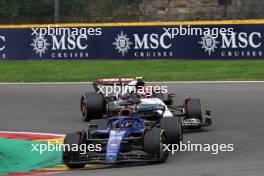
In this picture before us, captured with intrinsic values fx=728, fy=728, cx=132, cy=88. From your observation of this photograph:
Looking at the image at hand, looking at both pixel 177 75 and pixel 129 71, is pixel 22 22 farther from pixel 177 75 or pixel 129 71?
pixel 177 75

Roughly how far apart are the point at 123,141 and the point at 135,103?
2.26 metres

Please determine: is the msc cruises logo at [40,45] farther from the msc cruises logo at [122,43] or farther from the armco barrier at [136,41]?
the msc cruises logo at [122,43]

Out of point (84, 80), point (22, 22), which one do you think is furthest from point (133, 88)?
point (22, 22)

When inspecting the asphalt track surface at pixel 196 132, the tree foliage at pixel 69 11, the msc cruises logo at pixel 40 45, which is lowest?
the asphalt track surface at pixel 196 132

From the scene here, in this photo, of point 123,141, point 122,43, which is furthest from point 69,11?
point 123,141

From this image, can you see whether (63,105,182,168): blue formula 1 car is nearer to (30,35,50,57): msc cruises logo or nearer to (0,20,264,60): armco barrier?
(0,20,264,60): armco barrier

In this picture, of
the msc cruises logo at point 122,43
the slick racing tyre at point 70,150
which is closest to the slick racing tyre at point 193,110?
the slick racing tyre at point 70,150

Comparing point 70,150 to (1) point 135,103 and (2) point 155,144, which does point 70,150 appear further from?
(1) point 135,103

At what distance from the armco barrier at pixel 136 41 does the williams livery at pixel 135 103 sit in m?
10.9

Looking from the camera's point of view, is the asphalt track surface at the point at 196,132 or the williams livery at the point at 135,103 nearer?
the asphalt track surface at the point at 196,132

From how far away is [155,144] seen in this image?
9344 millimetres

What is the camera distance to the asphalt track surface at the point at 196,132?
8992mm

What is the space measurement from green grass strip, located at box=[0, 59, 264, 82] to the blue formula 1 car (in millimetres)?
10557

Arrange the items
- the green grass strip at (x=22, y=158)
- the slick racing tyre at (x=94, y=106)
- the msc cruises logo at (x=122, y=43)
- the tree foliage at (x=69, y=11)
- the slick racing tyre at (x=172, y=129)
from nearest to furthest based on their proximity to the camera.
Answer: the green grass strip at (x=22, y=158), the slick racing tyre at (x=172, y=129), the slick racing tyre at (x=94, y=106), the msc cruises logo at (x=122, y=43), the tree foliage at (x=69, y=11)
